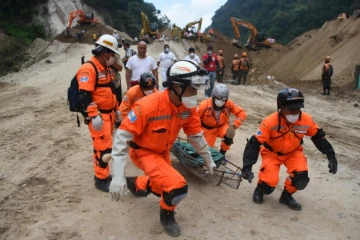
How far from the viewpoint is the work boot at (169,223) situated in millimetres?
3717

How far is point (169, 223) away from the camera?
12.4 ft

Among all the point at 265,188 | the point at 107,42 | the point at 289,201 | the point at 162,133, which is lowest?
the point at 289,201

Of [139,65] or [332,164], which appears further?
[139,65]

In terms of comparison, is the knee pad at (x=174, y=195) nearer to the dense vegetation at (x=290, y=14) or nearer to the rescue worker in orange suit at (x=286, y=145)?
the rescue worker in orange suit at (x=286, y=145)

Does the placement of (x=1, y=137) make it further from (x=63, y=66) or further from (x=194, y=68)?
(x=63, y=66)

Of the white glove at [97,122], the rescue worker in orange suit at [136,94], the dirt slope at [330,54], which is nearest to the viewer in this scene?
the white glove at [97,122]

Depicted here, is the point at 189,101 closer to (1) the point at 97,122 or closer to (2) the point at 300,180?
(1) the point at 97,122

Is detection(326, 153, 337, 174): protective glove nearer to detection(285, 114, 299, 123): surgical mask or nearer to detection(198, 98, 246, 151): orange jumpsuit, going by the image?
detection(285, 114, 299, 123): surgical mask

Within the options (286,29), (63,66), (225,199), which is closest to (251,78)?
(63,66)

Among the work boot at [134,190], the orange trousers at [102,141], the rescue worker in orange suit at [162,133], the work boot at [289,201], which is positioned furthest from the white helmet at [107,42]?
the work boot at [289,201]

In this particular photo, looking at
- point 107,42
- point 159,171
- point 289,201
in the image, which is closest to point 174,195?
point 159,171

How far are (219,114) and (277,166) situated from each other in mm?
1884

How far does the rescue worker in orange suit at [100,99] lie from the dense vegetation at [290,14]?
150 feet

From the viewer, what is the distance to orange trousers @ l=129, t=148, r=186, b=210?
11.5 ft
